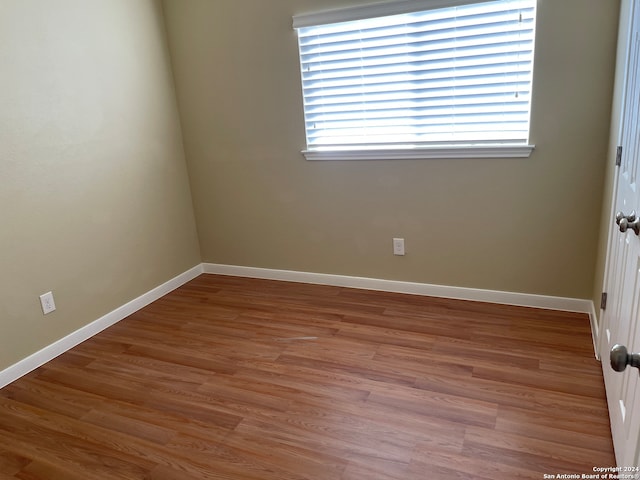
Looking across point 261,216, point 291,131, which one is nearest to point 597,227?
point 291,131

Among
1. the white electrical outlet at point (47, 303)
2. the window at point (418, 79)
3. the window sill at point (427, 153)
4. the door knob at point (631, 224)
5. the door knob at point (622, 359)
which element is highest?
the window at point (418, 79)

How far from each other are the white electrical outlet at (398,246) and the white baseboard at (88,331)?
5.55ft

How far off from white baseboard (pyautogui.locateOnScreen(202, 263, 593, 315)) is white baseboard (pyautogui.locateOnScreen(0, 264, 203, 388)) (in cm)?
36

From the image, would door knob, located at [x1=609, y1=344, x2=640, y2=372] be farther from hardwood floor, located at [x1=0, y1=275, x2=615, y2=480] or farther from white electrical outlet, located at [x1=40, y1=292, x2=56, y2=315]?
white electrical outlet, located at [x1=40, y1=292, x2=56, y2=315]

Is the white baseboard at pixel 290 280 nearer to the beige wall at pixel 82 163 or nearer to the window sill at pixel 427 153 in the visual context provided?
the beige wall at pixel 82 163

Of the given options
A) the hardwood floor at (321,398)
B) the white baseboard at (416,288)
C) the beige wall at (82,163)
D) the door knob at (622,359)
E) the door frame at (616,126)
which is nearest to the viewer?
the door knob at (622,359)

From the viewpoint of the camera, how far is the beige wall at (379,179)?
2439 mm

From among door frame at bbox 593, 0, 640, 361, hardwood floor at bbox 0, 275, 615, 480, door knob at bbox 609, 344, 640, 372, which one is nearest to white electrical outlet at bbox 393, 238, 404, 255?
hardwood floor at bbox 0, 275, 615, 480

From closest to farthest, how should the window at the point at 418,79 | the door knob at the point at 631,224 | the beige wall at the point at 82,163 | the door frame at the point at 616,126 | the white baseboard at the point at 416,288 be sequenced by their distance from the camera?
the door knob at the point at 631,224 → the door frame at the point at 616,126 → the beige wall at the point at 82,163 → the window at the point at 418,79 → the white baseboard at the point at 416,288

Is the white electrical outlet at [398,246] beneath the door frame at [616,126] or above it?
beneath

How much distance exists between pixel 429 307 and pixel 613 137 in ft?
→ 4.55

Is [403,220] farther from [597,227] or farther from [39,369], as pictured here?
[39,369]

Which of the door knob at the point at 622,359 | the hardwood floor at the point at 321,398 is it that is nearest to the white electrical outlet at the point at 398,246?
→ the hardwood floor at the point at 321,398

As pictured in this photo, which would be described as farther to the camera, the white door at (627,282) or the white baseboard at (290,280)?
the white baseboard at (290,280)
